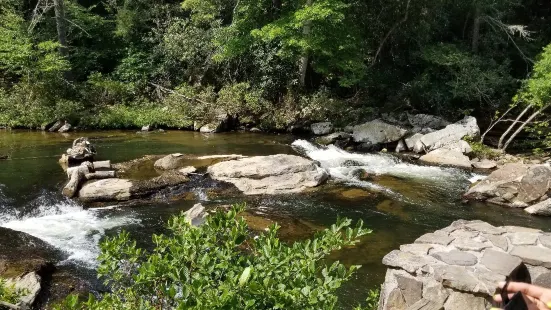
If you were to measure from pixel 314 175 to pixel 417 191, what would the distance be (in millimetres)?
2534

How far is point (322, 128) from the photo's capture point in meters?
16.7

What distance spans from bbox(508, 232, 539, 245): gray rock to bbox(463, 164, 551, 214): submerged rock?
156 inches

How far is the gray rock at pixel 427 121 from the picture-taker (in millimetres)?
16000


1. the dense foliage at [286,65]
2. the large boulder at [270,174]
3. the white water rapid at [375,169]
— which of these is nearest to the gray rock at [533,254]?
the white water rapid at [375,169]

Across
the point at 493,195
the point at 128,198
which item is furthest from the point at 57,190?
the point at 493,195

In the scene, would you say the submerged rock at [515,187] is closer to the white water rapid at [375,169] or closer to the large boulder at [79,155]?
the white water rapid at [375,169]

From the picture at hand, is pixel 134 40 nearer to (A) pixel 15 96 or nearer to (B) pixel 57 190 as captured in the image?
(A) pixel 15 96

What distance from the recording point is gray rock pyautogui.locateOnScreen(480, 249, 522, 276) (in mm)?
4691

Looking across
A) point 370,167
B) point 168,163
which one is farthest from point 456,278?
point 168,163

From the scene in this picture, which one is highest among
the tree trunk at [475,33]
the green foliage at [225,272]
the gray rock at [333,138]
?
the tree trunk at [475,33]

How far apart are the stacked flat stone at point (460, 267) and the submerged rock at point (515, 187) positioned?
13.7 feet

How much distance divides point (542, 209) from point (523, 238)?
4.14 meters

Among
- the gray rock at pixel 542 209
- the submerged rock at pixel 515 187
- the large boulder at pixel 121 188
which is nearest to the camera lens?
the gray rock at pixel 542 209

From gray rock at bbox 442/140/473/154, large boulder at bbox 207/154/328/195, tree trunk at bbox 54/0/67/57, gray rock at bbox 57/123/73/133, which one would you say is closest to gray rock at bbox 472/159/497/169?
gray rock at bbox 442/140/473/154
